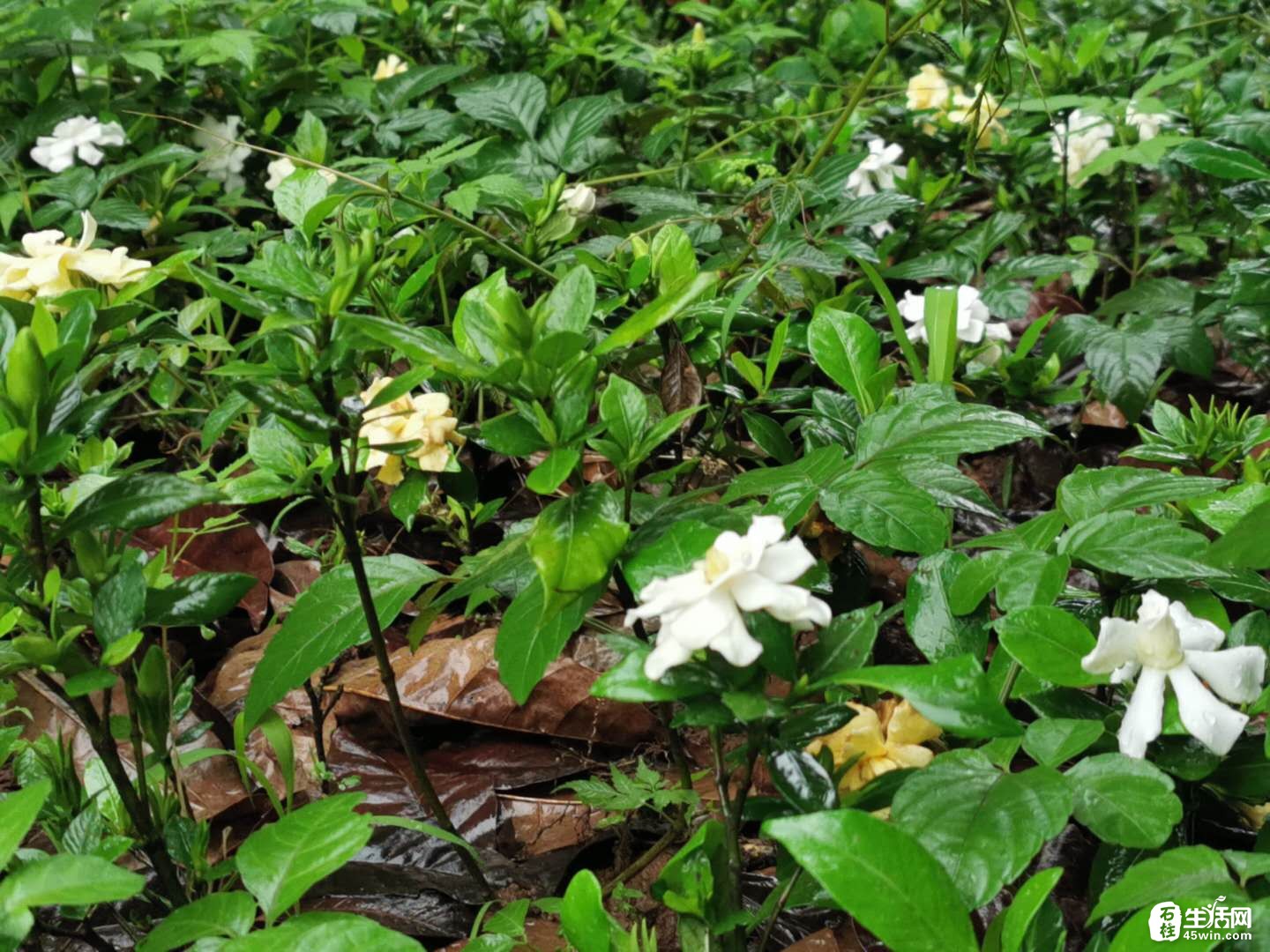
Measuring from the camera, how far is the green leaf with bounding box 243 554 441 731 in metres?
1.08

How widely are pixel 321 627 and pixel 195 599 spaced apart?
13 centimetres

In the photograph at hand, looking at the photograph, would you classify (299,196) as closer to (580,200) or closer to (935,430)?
(580,200)

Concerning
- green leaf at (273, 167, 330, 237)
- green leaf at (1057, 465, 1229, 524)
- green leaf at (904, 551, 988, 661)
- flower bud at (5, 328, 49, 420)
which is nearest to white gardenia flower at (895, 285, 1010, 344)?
green leaf at (1057, 465, 1229, 524)

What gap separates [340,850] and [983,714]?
0.50 metres

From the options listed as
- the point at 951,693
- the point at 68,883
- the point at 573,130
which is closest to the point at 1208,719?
the point at 951,693

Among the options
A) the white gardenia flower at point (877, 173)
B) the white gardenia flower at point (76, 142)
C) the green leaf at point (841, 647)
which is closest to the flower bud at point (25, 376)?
the green leaf at point (841, 647)

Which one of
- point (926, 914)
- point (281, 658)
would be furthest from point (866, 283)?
point (926, 914)

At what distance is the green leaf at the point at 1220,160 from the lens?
5.60 feet

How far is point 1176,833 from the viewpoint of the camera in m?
1.01

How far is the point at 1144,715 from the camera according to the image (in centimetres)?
91

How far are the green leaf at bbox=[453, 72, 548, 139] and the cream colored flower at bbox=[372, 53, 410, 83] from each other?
682 mm

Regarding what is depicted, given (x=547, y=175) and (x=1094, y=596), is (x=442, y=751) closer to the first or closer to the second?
(x=1094, y=596)

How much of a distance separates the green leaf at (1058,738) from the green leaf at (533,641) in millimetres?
379

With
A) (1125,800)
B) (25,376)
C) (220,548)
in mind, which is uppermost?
(25,376)
